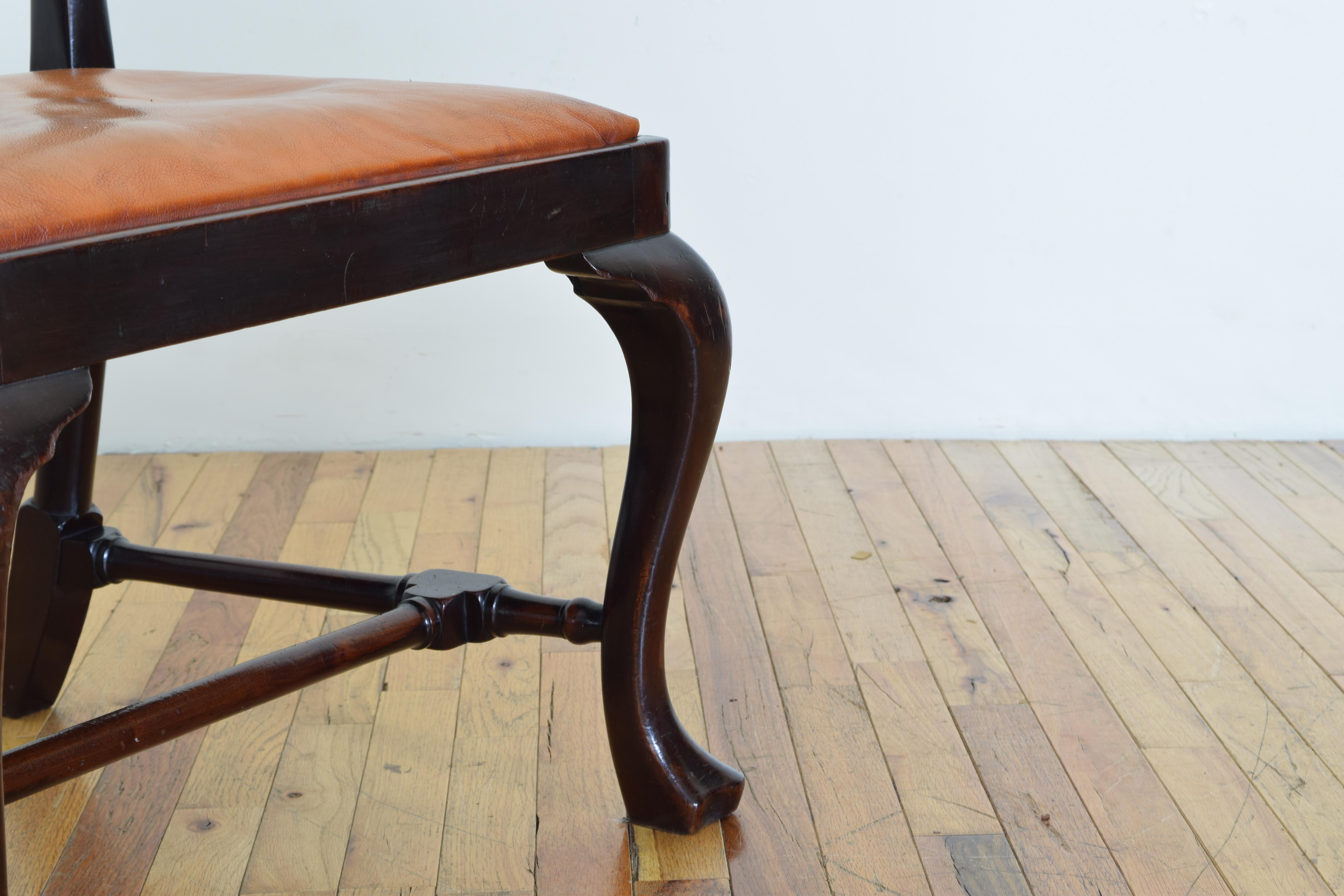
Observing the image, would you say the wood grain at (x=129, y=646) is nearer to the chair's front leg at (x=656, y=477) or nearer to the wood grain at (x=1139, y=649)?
the chair's front leg at (x=656, y=477)

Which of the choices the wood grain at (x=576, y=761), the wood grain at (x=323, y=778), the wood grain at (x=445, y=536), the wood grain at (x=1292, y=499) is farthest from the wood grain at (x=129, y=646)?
the wood grain at (x=1292, y=499)

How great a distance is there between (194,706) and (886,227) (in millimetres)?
1502

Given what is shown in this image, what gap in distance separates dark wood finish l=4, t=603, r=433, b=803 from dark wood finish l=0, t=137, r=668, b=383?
0.27 metres

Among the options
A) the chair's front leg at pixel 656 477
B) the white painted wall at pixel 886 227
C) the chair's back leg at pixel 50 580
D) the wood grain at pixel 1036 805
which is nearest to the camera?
the chair's front leg at pixel 656 477

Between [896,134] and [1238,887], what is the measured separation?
1.33 metres

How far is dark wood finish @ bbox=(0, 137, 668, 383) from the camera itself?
0.49m

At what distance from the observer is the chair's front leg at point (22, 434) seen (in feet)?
1.57

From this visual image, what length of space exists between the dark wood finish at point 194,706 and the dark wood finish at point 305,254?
10.8 inches

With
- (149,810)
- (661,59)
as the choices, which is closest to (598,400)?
(661,59)

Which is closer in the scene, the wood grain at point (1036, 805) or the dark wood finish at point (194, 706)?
the dark wood finish at point (194, 706)

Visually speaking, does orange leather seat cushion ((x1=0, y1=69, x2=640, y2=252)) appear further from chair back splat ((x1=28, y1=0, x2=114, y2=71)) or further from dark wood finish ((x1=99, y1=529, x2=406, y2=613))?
dark wood finish ((x1=99, y1=529, x2=406, y2=613))

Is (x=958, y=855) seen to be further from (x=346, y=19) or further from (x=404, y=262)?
(x=346, y=19)

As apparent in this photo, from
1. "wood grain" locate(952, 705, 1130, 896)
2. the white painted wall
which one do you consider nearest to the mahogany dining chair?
"wood grain" locate(952, 705, 1130, 896)

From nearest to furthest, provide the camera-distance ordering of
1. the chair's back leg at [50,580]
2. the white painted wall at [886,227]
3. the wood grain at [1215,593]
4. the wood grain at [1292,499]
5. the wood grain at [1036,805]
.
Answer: the wood grain at [1036,805]
the chair's back leg at [50,580]
the wood grain at [1215,593]
the wood grain at [1292,499]
the white painted wall at [886,227]
